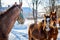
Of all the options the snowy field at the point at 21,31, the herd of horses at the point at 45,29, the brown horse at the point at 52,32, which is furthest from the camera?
the snowy field at the point at 21,31

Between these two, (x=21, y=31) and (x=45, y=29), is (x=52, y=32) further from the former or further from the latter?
(x=21, y=31)

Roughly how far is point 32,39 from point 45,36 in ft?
0.90

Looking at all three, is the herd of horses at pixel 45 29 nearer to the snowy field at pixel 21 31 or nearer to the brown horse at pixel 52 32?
the brown horse at pixel 52 32

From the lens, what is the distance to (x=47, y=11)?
2111mm

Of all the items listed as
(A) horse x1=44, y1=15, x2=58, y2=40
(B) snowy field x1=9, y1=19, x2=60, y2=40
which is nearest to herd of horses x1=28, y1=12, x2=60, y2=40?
(A) horse x1=44, y1=15, x2=58, y2=40

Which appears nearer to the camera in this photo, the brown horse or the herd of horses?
the herd of horses

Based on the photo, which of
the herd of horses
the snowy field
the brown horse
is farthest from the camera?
the snowy field

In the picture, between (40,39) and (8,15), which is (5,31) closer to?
(8,15)

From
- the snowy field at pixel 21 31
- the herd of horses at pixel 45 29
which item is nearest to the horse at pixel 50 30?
the herd of horses at pixel 45 29

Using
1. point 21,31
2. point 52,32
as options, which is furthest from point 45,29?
point 21,31

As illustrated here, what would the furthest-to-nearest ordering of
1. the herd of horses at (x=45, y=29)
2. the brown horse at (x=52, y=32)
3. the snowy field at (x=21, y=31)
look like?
1. the snowy field at (x=21, y=31)
2. the brown horse at (x=52, y=32)
3. the herd of horses at (x=45, y=29)

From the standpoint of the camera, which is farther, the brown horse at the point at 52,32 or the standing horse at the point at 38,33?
the brown horse at the point at 52,32

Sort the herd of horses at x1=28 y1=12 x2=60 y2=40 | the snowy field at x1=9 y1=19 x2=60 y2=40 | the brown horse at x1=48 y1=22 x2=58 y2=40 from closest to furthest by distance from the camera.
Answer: the herd of horses at x1=28 y1=12 x2=60 y2=40
the brown horse at x1=48 y1=22 x2=58 y2=40
the snowy field at x1=9 y1=19 x2=60 y2=40

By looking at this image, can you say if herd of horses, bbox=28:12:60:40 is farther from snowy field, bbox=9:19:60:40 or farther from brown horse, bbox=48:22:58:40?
snowy field, bbox=9:19:60:40
